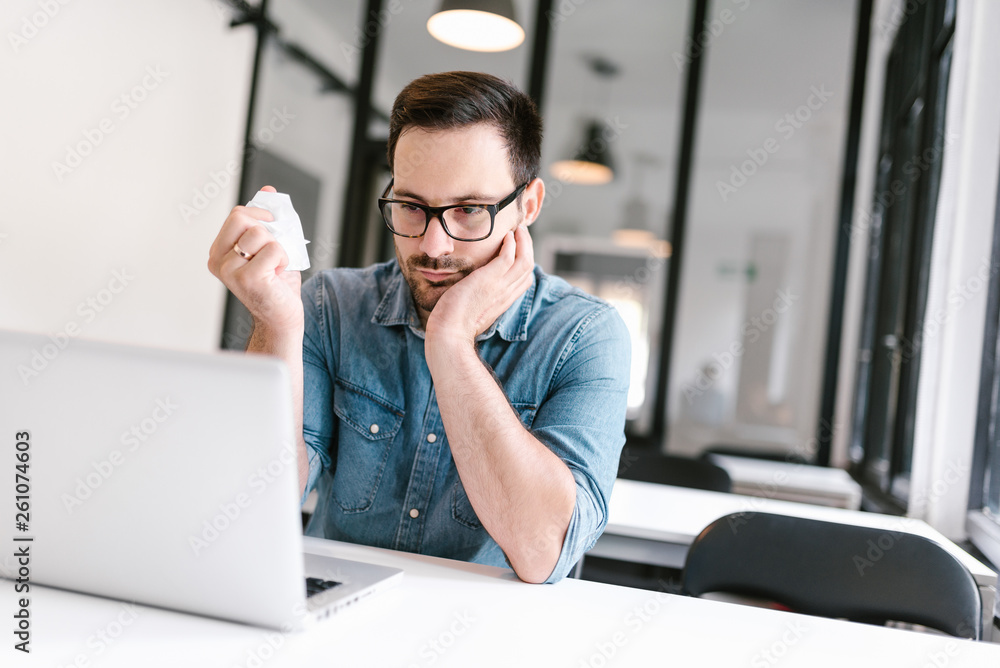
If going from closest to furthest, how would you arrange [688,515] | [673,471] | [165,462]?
[165,462] < [688,515] < [673,471]

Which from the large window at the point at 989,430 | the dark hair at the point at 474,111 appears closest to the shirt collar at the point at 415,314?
the dark hair at the point at 474,111

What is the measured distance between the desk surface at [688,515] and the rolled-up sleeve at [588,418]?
36 centimetres

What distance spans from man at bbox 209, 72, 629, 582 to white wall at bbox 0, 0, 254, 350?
2.42 meters

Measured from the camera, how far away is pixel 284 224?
109 centimetres

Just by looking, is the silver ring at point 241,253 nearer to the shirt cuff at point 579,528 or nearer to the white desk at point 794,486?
the shirt cuff at point 579,528

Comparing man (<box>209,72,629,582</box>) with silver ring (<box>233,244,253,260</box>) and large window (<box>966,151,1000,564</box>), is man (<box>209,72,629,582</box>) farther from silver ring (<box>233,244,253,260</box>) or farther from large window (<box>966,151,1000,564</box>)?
large window (<box>966,151,1000,564</box>)

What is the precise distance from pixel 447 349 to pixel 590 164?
3542 mm

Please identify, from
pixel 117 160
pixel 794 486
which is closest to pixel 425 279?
pixel 794 486

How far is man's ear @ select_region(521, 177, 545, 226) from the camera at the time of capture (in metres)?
1.36

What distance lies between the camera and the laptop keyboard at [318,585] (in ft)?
2.84

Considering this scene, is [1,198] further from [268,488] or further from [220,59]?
[268,488]

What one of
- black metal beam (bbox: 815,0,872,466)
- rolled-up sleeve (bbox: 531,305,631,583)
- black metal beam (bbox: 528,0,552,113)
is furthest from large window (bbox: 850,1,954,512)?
rolled-up sleeve (bbox: 531,305,631,583)

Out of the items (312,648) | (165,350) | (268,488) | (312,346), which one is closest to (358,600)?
(312,648)

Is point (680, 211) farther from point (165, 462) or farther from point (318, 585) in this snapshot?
point (165, 462)
